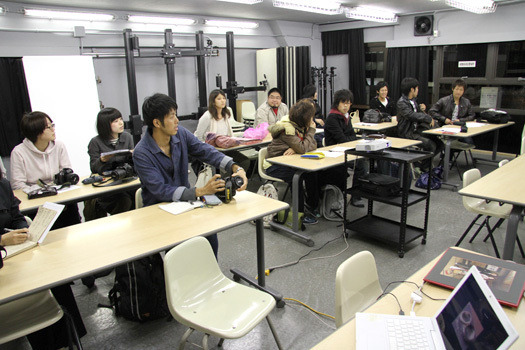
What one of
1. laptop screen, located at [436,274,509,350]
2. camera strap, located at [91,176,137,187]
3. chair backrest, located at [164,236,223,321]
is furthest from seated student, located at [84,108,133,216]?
laptop screen, located at [436,274,509,350]

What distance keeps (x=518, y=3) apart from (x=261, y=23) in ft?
15.5

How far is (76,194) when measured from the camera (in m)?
2.89

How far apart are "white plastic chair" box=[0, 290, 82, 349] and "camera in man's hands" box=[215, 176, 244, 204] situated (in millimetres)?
1088

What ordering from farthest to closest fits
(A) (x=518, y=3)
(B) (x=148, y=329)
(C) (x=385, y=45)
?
(C) (x=385, y=45) → (A) (x=518, y=3) → (B) (x=148, y=329)

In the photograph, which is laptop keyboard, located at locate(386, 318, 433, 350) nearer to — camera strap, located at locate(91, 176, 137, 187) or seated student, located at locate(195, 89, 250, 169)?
camera strap, located at locate(91, 176, 137, 187)

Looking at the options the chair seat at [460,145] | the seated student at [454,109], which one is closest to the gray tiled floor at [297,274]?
the chair seat at [460,145]

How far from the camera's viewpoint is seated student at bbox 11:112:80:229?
2988 millimetres

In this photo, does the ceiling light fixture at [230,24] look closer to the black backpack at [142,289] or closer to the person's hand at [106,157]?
the person's hand at [106,157]

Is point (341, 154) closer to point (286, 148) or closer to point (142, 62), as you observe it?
point (286, 148)

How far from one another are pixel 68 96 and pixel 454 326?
5.81 meters

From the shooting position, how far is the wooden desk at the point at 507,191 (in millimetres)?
2445

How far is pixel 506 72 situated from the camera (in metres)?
6.57

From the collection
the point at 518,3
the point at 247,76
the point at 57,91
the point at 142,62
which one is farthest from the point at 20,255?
the point at 518,3

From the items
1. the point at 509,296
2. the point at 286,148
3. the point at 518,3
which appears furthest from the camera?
the point at 518,3
